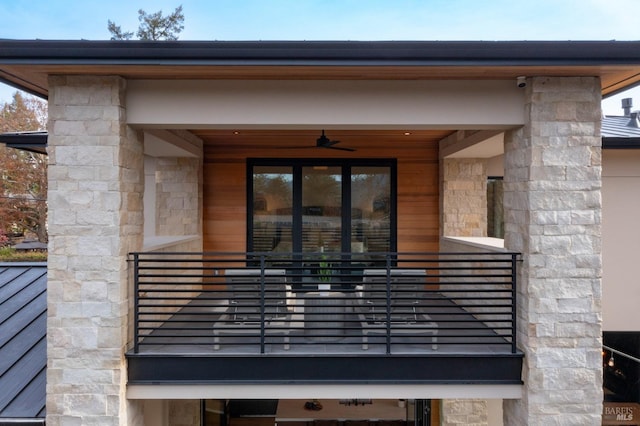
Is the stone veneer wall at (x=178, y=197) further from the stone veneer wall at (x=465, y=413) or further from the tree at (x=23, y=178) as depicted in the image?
the tree at (x=23, y=178)

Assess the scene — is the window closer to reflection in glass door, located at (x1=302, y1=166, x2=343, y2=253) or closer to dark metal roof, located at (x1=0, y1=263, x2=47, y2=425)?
reflection in glass door, located at (x1=302, y1=166, x2=343, y2=253)

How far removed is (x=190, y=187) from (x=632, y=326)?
7.03 m

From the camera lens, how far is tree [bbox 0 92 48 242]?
65.0ft

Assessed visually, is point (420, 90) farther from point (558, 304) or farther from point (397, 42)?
point (558, 304)

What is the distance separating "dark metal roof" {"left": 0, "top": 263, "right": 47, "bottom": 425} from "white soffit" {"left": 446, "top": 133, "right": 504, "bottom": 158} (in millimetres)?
5663

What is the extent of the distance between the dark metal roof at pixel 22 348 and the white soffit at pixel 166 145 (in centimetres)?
248

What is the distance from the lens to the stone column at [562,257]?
4156 mm

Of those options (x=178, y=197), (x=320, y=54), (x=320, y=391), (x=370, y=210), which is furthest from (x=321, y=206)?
(x=320, y=54)

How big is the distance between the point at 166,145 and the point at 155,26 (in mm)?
19755

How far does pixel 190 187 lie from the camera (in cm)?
682

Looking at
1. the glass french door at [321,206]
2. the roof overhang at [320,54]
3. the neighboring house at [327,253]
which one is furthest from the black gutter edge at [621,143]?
the glass french door at [321,206]

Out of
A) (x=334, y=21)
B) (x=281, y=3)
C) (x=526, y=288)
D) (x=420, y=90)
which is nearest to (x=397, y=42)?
(x=420, y=90)

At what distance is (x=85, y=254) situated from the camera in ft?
13.5

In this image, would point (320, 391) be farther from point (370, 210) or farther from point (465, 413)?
point (370, 210)
